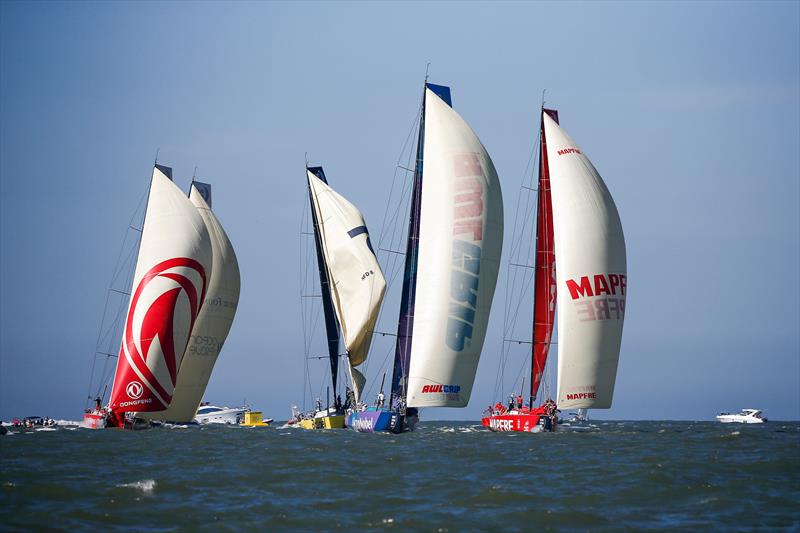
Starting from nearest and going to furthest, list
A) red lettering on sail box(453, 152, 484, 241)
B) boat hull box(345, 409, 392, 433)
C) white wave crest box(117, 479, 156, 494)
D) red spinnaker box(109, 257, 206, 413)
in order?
1. white wave crest box(117, 479, 156, 494)
2. red lettering on sail box(453, 152, 484, 241)
3. boat hull box(345, 409, 392, 433)
4. red spinnaker box(109, 257, 206, 413)

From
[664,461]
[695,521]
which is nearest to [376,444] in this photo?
[664,461]

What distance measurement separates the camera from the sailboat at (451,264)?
43.3 m

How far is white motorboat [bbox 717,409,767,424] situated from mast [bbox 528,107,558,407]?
6526 centimetres

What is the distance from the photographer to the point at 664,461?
31188 mm

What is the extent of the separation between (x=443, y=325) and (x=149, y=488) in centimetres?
2109

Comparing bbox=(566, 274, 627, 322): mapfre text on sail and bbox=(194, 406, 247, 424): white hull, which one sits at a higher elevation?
bbox=(566, 274, 627, 322): mapfre text on sail

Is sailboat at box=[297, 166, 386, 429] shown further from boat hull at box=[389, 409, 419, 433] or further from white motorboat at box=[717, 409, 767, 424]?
white motorboat at box=[717, 409, 767, 424]

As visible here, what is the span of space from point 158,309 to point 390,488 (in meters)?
27.3

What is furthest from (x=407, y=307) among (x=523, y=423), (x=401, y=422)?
(x=523, y=423)

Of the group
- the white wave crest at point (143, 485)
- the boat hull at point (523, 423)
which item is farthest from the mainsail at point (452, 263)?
the white wave crest at point (143, 485)

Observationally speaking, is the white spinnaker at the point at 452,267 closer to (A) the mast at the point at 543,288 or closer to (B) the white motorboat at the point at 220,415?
(A) the mast at the point at 543,288

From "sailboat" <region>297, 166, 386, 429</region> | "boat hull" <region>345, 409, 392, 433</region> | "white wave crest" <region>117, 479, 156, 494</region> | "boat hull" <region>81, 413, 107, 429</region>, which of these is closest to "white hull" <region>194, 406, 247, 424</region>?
"sailboat" <region>297, 166, 386, 429</region>

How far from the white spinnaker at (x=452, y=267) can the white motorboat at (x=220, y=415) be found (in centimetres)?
4485

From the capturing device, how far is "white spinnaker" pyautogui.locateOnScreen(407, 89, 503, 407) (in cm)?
4334
